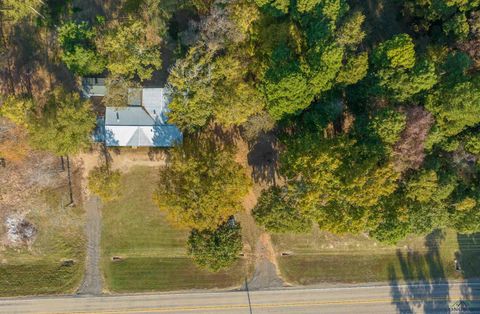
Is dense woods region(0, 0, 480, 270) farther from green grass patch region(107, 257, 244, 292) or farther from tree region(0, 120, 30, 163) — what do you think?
green grass patch region(107, 257, 244, 292)

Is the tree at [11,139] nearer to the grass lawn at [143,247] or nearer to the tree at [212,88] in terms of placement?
the grass lawn at [143,247]

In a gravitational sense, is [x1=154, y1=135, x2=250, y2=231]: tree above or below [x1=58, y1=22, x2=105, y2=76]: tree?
below

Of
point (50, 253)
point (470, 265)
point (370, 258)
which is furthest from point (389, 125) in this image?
point (50, 253)

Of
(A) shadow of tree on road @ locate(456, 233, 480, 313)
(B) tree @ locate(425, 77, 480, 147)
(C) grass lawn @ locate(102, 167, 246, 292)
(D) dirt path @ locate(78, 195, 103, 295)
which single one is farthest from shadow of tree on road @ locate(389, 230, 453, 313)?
(D) dirt path @ locate(78, 195, 103, 295)

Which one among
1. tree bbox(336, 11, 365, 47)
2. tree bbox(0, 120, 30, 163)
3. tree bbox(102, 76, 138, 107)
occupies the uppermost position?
tree bbox(336, 11, 365, 47)

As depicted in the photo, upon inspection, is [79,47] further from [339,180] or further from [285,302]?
[285,302]

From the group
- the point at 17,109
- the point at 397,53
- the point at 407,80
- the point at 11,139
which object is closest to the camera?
the point at 397,53

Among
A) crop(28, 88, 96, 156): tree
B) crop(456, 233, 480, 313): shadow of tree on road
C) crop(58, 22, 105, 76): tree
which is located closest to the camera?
crop(28, 88, 96, 156): tree
